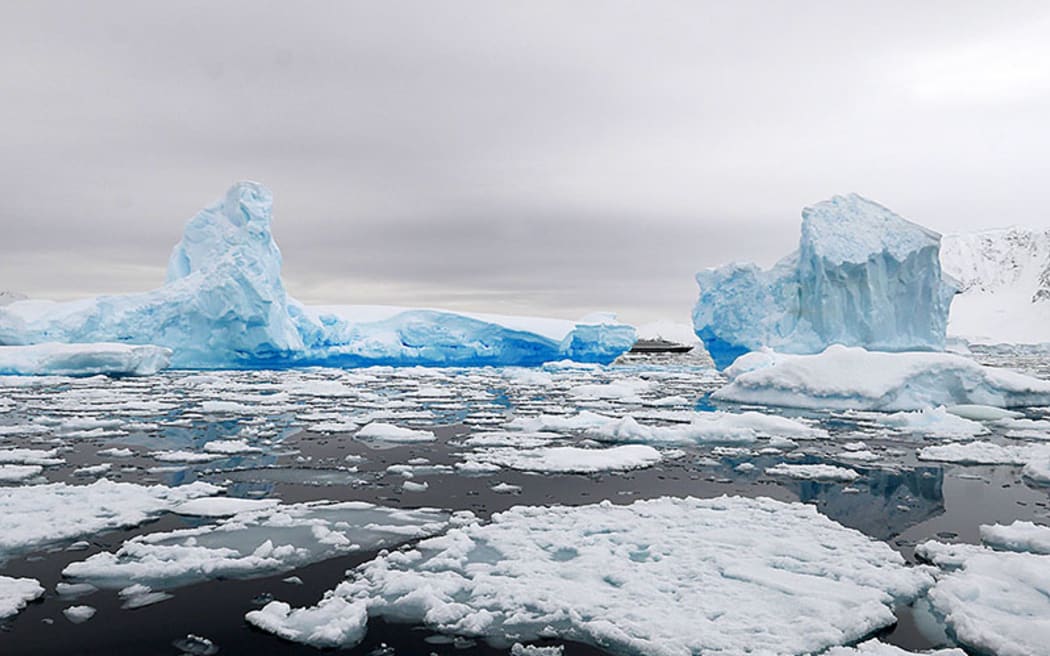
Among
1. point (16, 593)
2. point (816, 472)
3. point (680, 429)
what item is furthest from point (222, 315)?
point (16, 593)

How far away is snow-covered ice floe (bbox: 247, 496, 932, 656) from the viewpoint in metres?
3.70

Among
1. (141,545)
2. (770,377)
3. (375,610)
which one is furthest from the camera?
(770,377)

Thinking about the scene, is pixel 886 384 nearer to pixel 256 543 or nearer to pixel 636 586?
pixel 636 586

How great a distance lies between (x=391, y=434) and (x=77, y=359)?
18669 mm

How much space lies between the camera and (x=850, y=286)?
2814cm

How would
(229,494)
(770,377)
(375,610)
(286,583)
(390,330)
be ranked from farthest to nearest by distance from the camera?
1. (390,330)
2. (770,377)
3. (229,494)
4. (286,583)
5. (375,610)

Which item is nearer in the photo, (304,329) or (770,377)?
(770,377)

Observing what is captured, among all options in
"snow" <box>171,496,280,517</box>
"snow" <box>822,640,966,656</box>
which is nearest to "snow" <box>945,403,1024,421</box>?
"snow" <box>822,640,966,656</box>

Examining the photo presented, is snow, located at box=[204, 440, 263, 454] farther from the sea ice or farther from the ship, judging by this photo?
the ship

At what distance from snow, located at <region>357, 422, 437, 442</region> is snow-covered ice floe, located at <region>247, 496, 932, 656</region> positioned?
4.86 metres

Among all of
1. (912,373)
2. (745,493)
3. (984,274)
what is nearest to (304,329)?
(912,373)

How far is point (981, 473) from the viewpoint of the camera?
27.4 feet

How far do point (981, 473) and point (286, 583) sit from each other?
7.96 m

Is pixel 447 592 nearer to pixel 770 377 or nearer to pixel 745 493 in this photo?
pixel 745 493
